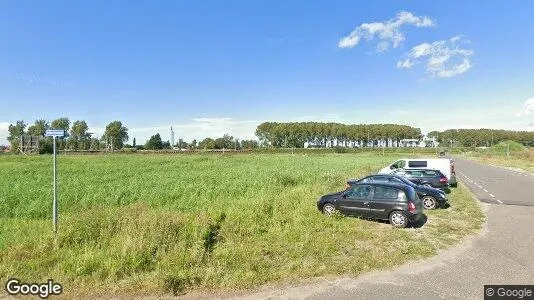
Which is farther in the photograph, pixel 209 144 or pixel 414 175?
pixel 209 144

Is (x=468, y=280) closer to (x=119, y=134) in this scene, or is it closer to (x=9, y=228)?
(x=9, y=228)

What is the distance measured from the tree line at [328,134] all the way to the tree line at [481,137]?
18563 mm

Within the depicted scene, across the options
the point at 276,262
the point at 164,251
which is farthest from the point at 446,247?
the point at 164,251

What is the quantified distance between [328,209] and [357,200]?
126 cm

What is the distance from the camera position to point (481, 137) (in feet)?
558

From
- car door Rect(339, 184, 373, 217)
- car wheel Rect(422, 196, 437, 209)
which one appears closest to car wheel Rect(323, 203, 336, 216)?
car door Rect(339, 184, 373, 217)

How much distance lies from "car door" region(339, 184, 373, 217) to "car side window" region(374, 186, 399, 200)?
0.23 m

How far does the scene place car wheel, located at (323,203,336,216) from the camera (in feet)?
42.0

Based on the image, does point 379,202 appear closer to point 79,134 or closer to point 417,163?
point 417,163

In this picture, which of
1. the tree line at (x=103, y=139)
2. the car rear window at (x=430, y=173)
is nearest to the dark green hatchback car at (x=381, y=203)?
the car rear window at (x=430, y=173)

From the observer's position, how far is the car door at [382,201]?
1154 centimetres

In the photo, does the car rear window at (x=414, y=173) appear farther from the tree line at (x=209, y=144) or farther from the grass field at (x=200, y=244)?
the tree line at (x=209, y=144)

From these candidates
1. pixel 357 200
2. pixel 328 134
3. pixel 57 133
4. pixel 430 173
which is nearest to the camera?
pixel 57 133

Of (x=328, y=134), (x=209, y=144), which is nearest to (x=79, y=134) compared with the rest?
(x=209, y=144)
